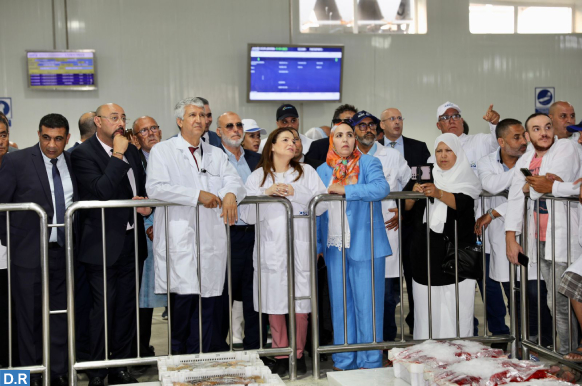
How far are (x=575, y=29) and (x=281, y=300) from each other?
887 centimetres

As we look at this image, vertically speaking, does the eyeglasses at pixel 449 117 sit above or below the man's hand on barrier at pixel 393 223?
above

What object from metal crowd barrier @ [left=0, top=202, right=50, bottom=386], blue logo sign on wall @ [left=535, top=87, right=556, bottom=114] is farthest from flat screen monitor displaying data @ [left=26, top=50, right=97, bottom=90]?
blue logo sign on wall @ [left=535, top=87, right=556, bottom=114]

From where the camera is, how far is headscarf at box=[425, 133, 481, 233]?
15.2 feet

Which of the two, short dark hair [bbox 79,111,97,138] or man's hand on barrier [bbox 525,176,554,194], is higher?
short dark hair [bbox 79,111,97,138]

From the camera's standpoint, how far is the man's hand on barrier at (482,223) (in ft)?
15.7

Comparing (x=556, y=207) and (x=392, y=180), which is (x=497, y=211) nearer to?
(x=556, y=207)

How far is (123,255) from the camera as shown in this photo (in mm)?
4465

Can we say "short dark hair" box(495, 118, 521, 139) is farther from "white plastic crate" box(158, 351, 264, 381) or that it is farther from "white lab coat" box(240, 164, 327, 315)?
"white plastic crate" box(158, 351, 264, 381)

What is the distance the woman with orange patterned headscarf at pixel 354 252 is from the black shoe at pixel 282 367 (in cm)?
35

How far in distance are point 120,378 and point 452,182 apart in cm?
268

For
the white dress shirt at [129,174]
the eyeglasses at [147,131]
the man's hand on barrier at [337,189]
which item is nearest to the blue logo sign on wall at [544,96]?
the eyeglasses at [147,131]

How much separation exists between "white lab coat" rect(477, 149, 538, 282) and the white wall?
533cm

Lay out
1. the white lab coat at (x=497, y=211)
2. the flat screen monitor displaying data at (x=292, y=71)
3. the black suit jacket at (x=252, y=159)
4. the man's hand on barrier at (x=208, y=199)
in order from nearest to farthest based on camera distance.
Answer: the man's hand on barrier at (x=208, y=199), the white lab coat at (x=497, y=211), the black suit jacket at (x=252, y=159), the flat screen monitor displaying data at (x=292, y=71)

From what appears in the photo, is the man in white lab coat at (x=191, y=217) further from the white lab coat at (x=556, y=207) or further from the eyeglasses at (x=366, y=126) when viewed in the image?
the white lab coat at (x=556, y=207)
